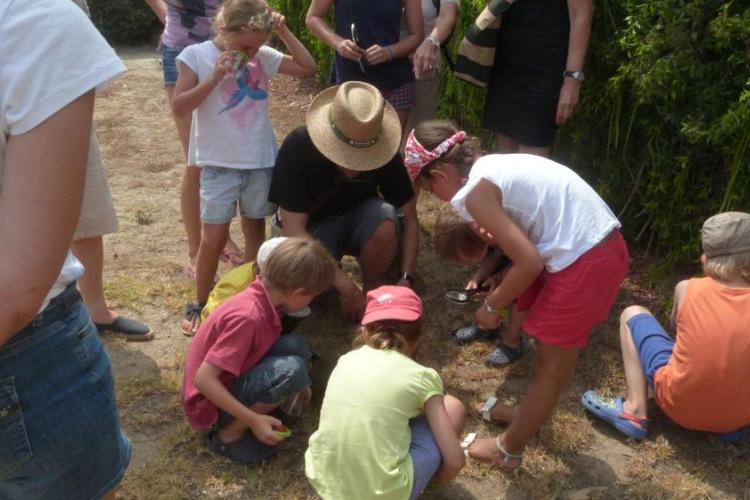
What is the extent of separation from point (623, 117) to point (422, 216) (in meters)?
1.39

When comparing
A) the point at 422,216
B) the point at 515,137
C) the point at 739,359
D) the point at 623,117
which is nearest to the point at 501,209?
the point at 739,359

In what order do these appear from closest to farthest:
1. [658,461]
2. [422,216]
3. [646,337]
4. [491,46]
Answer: [658,461] < [646,337] < [491,46] < [422,216]

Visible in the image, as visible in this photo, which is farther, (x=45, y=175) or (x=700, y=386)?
(x=700, y=386)

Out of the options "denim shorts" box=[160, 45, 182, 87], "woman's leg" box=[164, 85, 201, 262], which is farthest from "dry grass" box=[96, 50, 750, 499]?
"denim shorts" box=[160, 45, 182, 87]

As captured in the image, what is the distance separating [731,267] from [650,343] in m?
0.47

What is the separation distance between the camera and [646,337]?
125 inches

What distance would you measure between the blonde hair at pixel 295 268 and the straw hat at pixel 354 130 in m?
0.71

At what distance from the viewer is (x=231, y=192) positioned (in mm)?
3641

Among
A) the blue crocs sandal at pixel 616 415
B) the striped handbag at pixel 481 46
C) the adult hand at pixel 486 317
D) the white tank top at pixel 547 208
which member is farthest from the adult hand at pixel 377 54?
the blue crocs sandal at pixel 616 415

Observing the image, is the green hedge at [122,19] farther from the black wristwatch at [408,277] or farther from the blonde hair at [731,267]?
the blonde hair at [731,267]

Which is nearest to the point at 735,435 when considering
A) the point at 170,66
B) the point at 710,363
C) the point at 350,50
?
the point at 710,363

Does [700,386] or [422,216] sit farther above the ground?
[700,386]

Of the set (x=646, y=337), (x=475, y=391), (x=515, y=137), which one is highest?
(x=515, y=137)

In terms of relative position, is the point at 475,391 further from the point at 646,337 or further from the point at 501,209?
the point at 501,209
